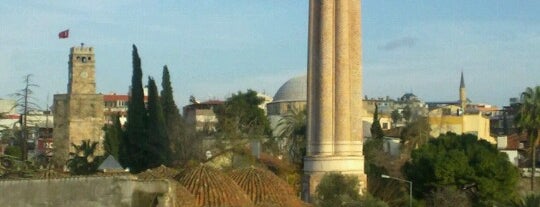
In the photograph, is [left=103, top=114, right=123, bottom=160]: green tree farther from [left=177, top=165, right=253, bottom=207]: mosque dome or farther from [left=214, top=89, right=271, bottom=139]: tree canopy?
[left=177, top=165, right=253, bottom=207]: mosque dome

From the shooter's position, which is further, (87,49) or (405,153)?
(87,49)

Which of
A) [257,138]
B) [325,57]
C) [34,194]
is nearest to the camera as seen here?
[34,194]

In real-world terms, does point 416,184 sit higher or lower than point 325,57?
lower

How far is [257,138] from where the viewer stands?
Result: 182ft

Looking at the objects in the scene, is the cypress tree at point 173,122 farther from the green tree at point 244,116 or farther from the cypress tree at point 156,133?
the green tree at point 244,116

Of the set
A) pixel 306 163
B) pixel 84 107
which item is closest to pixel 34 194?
pixel 306 163

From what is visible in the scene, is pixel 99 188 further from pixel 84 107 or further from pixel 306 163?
pixel 84 107

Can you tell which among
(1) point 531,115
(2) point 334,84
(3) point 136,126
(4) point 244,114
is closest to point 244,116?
(4) point 244,114

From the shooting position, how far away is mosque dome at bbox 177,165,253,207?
1035 inches

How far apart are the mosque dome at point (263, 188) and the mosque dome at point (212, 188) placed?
4.42 feet

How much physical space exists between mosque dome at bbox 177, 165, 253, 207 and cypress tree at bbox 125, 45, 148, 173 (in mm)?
20945

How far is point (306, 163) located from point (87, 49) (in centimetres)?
4764

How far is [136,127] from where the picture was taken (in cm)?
4928

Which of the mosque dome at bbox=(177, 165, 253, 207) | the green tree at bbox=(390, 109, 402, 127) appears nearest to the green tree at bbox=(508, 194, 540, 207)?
the mosque dome at bbox=(177, 165, 253, 207)
